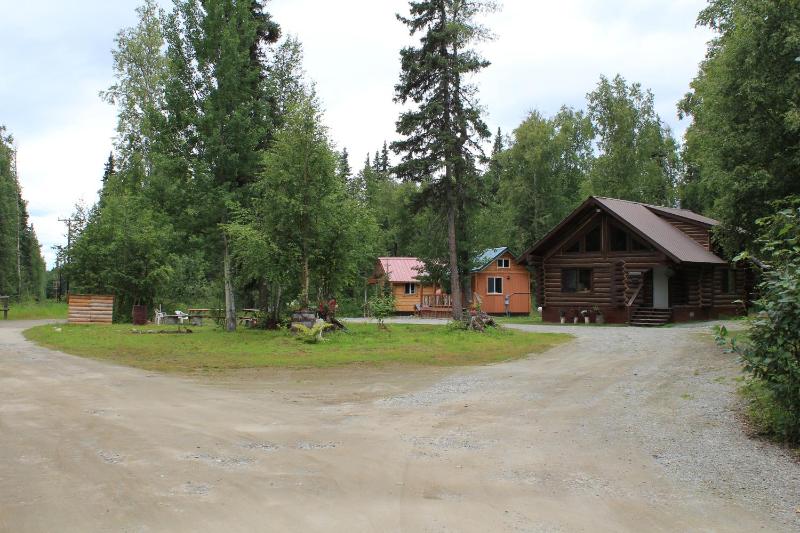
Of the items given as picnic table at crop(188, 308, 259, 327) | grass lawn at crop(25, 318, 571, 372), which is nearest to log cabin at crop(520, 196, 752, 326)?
grass lawn at crop(25, 318, 571, 372)

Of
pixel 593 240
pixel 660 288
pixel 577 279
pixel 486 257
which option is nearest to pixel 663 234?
pixel 660 288

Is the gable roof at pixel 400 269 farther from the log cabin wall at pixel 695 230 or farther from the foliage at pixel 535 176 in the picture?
the log cabin wall at pixel 695 230

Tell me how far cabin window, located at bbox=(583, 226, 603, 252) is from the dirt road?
61.8 ft

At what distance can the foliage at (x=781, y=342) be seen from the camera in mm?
6348

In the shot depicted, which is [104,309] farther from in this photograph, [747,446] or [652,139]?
[652,139]

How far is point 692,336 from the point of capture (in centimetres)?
2006

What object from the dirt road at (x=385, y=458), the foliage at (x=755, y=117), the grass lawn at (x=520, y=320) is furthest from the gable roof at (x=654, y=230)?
the dirt road at (x=385, y=458)

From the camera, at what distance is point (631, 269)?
27.8 meters

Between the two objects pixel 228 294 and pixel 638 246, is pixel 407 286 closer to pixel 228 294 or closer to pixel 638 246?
pixel 638 246

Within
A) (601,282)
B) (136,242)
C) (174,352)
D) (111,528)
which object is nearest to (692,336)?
(601,282)

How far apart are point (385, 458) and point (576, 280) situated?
25.3 m

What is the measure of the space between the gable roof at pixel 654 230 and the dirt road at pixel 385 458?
16.6 m

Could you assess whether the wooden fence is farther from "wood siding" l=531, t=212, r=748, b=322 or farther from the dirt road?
"wood siding" l=531, t=212, r=748, b=322

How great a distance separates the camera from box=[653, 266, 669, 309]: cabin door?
1125 inches
